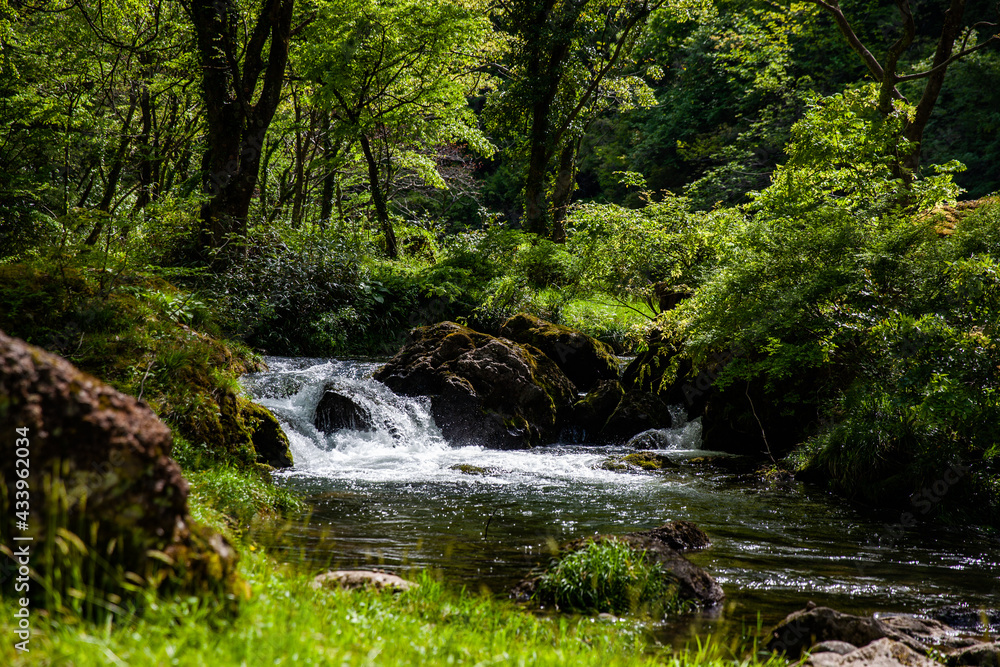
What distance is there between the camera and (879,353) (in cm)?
831

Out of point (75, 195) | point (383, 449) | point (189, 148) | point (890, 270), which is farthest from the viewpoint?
point (189, 148)

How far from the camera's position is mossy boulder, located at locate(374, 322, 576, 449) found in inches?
486

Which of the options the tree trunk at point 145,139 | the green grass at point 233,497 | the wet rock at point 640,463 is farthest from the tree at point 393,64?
the green grass at point 233,497

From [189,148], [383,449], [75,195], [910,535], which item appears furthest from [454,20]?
[910,535]

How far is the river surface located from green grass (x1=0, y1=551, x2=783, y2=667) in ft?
2.82

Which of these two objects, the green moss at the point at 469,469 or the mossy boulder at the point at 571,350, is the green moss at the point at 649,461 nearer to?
the green moss at the point at 469,469

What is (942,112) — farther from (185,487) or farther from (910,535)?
(185,487)

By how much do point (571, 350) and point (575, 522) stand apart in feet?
27.4

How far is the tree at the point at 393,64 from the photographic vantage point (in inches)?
695

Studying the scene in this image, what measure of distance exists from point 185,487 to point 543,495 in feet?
20.8

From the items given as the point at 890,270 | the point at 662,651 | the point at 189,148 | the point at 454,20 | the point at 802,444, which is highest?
the point at 454,20

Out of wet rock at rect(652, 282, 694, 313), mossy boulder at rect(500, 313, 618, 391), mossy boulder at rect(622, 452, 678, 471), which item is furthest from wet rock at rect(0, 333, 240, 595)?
wet rock at rect(652, 282, 694, 313)

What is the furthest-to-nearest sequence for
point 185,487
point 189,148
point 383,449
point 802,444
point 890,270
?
point 189,148 → point 383,449 → point 802,444 → point 890,270 → point 185,487

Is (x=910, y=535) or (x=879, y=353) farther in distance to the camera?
(x=879, y=353)
